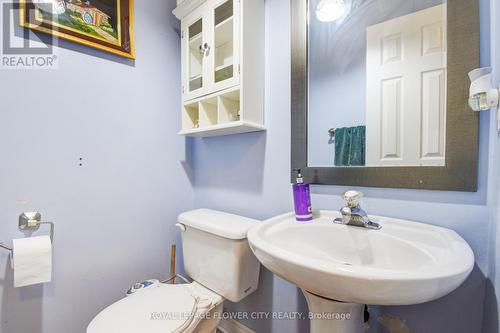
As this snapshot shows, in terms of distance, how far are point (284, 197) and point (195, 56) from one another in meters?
0.93

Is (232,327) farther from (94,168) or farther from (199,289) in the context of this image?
(94,168)

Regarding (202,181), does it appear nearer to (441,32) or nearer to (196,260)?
(196,260)

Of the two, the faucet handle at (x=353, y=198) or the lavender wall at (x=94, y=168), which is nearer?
the faucet handle at (x=353, y=198)

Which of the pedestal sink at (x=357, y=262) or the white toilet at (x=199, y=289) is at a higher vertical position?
the pedestal sink at (x=357, y=262)

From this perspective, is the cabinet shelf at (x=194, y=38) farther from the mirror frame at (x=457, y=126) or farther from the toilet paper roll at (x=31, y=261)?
the toilet paper roll at (x=31, y=261)

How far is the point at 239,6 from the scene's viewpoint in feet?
3.18

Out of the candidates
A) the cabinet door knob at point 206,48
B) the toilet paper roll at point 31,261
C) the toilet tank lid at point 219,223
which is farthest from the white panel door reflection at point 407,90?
the toilet paper roll at point 31,261

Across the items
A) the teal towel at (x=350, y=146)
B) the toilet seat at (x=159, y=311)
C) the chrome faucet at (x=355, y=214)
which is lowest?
the toilet seat at (x=159, y=311)

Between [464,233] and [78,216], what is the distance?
1.52 meters

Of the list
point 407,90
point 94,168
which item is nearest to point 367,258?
point 407,90

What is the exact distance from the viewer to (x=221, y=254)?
3.30ft

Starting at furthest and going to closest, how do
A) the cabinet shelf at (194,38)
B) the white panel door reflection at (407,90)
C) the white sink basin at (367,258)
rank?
the cabinet shelf at (194,38) < the white panel door reflection at (407,90) < the white sink basin at (367,258)

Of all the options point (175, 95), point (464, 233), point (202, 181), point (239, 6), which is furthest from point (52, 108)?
point (464, 233)

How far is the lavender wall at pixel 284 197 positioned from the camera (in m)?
0.63
